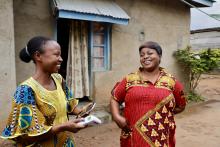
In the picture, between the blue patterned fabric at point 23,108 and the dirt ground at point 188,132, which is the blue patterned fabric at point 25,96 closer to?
the blue patterned fabric at point 23,108

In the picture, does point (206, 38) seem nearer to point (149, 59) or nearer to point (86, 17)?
point (86, 17)

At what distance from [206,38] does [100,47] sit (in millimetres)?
14387

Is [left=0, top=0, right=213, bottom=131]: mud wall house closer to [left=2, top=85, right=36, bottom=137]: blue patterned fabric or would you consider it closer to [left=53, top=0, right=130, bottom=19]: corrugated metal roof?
[left=53, top=0, right=130, bottom=19]: corrugated metal roof

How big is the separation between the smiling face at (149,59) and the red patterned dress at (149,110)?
0.38ft

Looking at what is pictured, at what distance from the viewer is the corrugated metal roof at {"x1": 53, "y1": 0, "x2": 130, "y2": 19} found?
17.6 feet

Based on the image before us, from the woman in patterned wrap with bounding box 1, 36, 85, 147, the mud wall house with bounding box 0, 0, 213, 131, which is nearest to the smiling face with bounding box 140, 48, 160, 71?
the woman in patterned wrap with bounding box 1, 36, 85, 147

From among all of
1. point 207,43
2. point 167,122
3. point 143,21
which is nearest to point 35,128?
point 167,122

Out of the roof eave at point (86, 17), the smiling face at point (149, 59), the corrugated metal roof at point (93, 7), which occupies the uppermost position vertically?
the corrugated metal roof at point (93, 7)

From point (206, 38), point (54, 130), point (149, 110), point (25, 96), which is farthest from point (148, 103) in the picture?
point (206, 38)

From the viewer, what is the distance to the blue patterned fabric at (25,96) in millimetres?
1729

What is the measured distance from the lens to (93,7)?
595cm

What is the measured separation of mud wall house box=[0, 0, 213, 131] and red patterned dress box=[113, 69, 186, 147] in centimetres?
267

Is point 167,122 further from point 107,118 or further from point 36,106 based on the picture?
point 107,118

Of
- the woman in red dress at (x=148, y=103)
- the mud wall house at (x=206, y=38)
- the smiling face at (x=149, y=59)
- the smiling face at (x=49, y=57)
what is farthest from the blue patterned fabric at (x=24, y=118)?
the mud wall house at (x=206, y=38)
